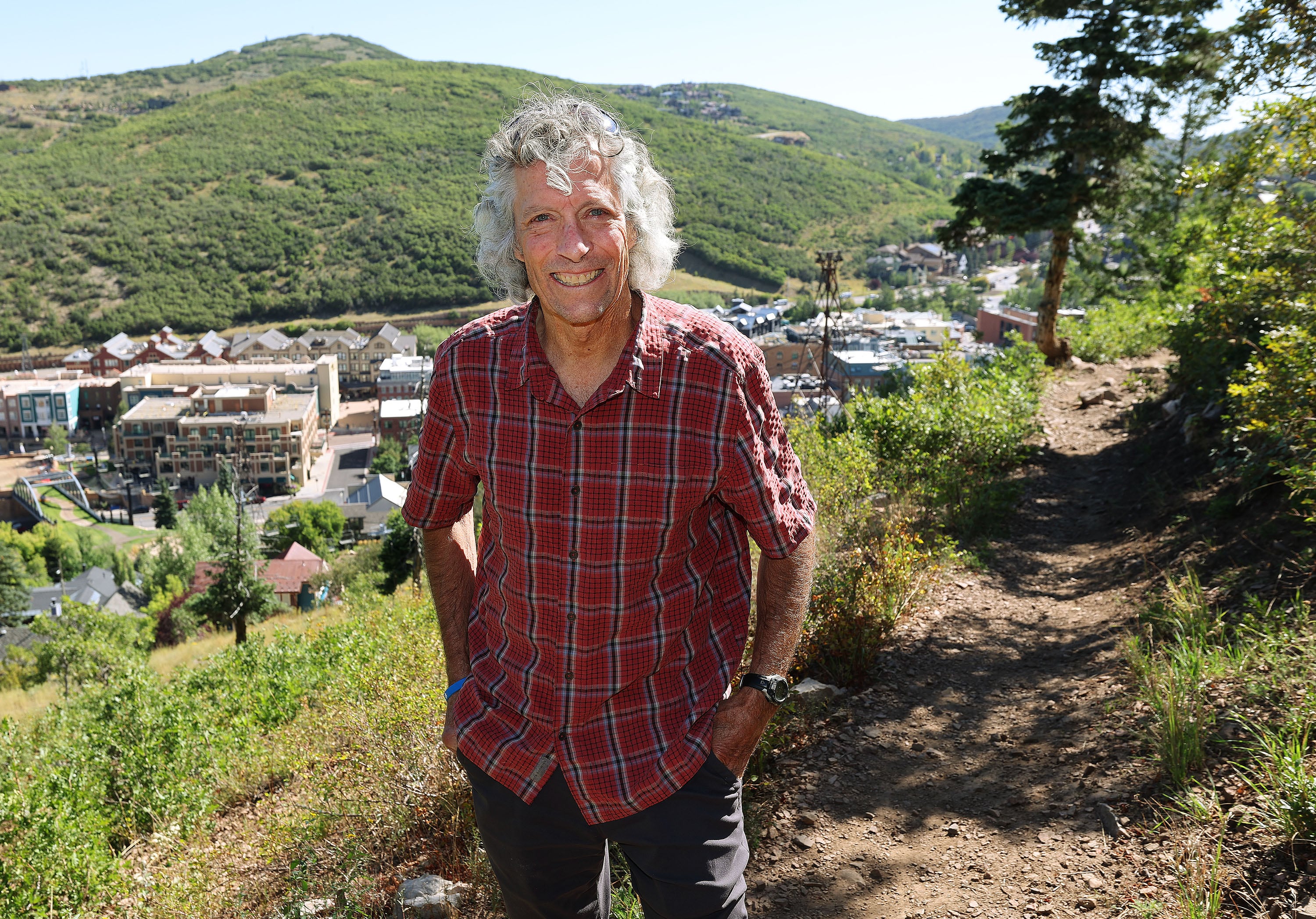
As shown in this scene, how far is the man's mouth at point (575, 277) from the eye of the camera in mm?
1271

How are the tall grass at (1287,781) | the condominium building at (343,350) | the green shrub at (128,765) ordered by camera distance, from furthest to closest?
the condominium building at (343,350)
the green shrub at (128,765)
the tall grass at (1287,781)

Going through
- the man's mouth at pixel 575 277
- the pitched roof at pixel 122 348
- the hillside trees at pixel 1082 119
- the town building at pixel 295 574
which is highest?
the hillside trees at pixel 1082 119

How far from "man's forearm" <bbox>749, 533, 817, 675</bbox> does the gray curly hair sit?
50cm

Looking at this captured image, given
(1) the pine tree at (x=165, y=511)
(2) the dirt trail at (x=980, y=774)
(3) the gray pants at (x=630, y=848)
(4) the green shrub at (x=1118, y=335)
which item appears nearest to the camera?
(3) the gray pants at (x=630, y=848)

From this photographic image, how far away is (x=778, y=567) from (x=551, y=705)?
0.42 meters

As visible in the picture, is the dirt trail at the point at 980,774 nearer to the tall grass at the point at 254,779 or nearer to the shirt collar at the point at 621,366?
the tall grass at the point at 254,779

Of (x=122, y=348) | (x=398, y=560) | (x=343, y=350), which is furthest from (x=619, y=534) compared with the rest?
(x=122, y=348)

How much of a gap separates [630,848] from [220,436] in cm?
4805

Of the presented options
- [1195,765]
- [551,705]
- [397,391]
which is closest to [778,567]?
[551,705]

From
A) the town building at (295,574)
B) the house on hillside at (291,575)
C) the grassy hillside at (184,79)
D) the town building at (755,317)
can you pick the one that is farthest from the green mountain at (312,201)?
the house on hillside at (291,575)

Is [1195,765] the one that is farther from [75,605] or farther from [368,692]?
[75,605]

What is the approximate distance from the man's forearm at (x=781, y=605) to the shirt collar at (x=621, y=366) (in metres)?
0.35

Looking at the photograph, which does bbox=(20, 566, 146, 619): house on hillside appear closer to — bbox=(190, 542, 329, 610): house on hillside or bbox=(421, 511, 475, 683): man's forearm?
bbox=(190, 542, 329, 610): house on hillside

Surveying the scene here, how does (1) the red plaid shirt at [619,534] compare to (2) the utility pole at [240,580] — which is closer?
(1) the red plaid shirt at [619,534]
